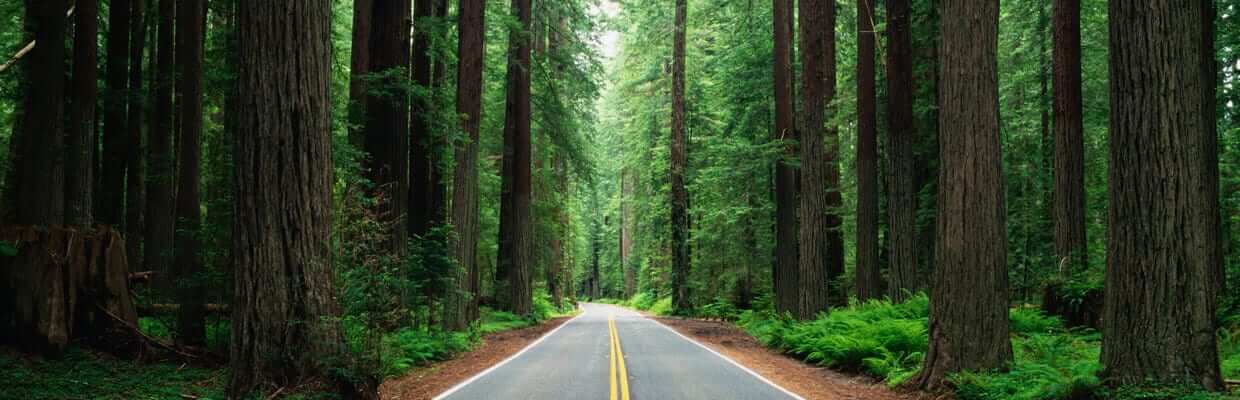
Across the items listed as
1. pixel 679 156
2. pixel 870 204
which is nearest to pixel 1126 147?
pixel 870 204

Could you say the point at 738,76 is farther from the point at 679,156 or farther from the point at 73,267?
the point at 73,267

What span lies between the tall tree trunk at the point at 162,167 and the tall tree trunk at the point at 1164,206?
1313 cm

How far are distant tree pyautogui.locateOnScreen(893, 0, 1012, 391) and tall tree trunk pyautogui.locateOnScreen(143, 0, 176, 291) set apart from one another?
11.9 metres

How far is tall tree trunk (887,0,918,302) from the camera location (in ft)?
49.4

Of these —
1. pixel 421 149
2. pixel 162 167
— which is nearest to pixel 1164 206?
pixel 421 149

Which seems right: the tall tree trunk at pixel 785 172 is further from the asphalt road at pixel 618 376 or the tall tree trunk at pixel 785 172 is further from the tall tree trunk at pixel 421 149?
the tall tree trunk at pixel 421 149

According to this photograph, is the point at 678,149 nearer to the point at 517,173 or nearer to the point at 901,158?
the point at 517,173

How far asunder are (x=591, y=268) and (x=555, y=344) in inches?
2436

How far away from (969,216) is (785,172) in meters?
11.1

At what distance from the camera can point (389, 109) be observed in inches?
527

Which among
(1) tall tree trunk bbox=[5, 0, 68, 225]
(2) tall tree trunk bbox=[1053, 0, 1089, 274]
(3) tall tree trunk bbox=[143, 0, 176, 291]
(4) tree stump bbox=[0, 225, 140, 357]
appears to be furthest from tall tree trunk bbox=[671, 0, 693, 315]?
(4) tree stump bbox=[0, 225, 140, 357]

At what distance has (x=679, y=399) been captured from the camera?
8227 millimetres

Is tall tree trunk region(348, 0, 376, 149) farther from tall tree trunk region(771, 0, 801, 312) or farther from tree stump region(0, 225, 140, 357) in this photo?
tall tree trunk region(771, 0, 801, 312)

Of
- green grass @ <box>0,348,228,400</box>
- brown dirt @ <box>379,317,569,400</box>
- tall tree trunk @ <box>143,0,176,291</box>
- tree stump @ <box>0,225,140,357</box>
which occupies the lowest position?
brown dirt @ <box>379,317,569,400</box>
